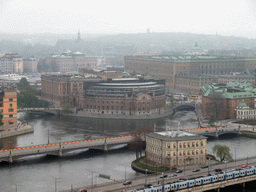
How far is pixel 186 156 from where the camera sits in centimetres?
6456

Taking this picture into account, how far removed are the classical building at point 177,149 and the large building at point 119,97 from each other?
144 ft

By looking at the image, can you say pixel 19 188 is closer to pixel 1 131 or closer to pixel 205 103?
pixel 1 131

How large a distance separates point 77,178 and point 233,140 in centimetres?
2939

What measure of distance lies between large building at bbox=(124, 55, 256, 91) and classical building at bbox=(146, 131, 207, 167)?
87.0 m

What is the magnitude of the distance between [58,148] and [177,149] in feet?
53.5

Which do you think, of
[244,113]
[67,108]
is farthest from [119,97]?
[244,113]

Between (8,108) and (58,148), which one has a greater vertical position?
(8,108)

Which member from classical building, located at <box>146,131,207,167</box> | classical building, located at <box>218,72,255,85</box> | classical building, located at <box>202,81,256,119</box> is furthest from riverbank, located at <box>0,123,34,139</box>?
classical building, located at <box>218,72,255,85</box>

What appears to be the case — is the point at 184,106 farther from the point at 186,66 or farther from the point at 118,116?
the point at 186,66

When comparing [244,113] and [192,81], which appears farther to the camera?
[192,81]

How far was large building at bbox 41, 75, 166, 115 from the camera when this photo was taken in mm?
110750

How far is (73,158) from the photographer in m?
72.1

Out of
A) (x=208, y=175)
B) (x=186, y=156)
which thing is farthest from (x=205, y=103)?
(x=208, y=175)

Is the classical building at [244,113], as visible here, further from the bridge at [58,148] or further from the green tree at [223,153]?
the green tree at [223,153]
